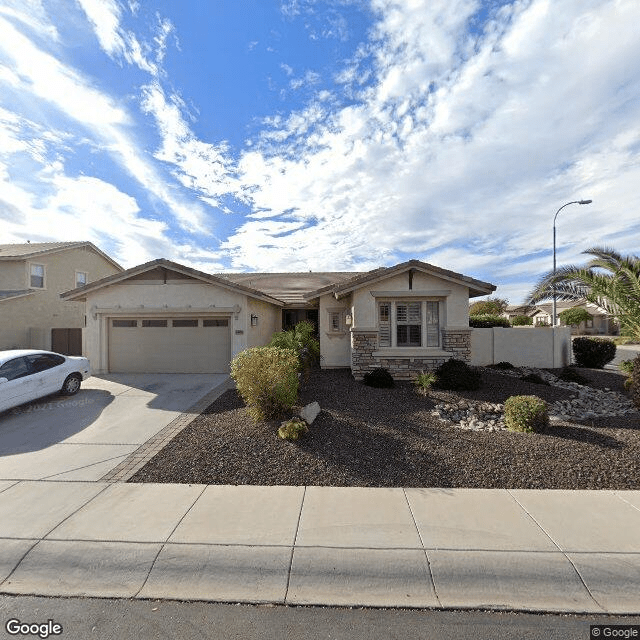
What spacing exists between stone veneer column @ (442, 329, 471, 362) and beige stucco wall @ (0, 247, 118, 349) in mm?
18354

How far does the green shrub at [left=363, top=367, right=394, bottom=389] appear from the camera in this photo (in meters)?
9.62

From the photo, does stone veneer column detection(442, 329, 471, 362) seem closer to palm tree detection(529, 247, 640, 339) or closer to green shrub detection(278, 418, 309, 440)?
palm tree detection(529, 247, 640, 339)

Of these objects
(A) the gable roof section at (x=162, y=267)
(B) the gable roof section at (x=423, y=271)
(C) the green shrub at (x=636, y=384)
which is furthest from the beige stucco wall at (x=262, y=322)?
(C) the green shrub at (x=636, y=384)

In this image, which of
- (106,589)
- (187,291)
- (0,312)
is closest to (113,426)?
(106,589)

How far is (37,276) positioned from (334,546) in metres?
21.1

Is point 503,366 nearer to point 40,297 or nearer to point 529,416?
point 529,416

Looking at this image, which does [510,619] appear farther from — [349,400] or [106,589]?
[349,400]

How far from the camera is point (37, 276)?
17484 millimetres

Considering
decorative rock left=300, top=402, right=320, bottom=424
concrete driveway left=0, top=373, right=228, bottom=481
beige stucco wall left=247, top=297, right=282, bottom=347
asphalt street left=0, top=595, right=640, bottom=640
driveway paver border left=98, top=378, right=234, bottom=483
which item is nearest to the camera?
asphalt street left=0, top=595, right=640, bottom=640

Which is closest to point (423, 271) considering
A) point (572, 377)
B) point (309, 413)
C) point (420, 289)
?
point (420, 289)

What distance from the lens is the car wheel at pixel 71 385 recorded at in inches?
356

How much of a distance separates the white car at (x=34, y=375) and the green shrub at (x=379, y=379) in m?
8.24

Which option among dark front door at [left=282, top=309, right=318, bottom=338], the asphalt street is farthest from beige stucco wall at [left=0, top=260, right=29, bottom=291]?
the asphalt street

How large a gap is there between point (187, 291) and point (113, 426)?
5.98 meters
